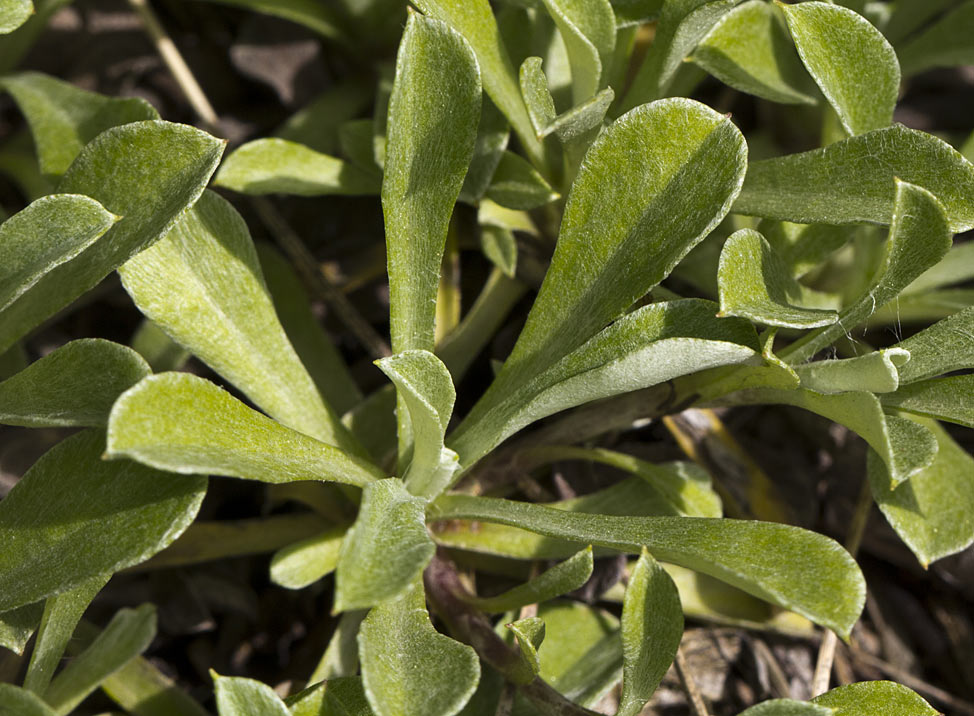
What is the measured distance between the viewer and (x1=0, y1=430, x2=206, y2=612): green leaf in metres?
1.24

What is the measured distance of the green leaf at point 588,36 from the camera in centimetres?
155

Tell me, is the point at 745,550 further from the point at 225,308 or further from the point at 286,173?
the point at 286,173

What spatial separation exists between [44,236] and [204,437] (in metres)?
0.38

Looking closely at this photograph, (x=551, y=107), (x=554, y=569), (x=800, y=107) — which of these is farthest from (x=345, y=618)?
(x=800, y=107)

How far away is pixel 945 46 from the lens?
2.06 metres

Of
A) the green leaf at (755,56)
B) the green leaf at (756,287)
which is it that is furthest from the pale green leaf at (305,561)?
the green leaf at (755,56)

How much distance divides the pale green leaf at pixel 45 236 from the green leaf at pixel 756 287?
84cm

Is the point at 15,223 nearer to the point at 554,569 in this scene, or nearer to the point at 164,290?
the point at 164,290

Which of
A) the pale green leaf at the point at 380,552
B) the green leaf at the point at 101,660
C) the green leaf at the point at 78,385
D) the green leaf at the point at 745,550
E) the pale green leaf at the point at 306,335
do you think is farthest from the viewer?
the pale green leaf at the point at 306,335

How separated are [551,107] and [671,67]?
0.24 meters

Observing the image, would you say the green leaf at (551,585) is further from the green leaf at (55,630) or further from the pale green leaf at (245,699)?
the green leaf at (55,630)

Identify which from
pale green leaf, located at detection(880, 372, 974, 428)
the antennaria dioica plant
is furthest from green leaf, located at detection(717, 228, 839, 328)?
pale green leaf, located at detection(880, 372, 974, 428)

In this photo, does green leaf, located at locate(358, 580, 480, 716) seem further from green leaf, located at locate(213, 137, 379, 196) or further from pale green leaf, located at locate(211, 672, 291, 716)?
green leaf, located at locate(213, 137, 379, 196)

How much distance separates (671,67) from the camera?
5.38ft
